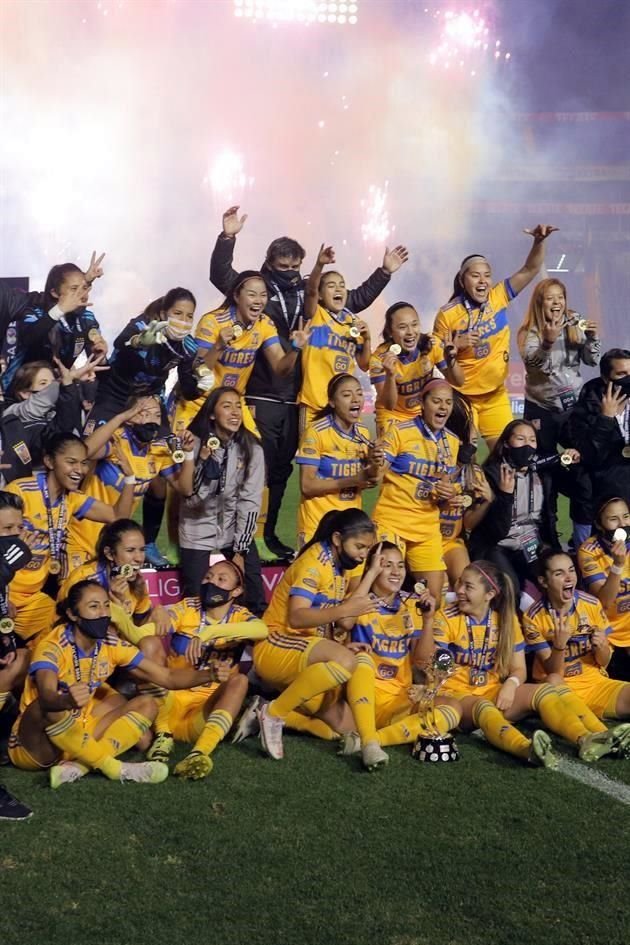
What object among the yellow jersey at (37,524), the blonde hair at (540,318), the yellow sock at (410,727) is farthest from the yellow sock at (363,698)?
the blonde hair at (540,318)

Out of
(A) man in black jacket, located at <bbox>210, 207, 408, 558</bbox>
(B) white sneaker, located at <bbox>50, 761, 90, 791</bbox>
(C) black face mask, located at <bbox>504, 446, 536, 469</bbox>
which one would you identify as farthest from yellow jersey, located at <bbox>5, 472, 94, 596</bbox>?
(C) black face mask, located at <bbox>504, 446, 536, 469</bbox>

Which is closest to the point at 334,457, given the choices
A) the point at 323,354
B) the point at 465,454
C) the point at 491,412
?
the point at 465,454

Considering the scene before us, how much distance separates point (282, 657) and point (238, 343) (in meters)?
2.30

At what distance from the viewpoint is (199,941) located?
3.50 meters

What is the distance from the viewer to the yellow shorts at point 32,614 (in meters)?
5.59

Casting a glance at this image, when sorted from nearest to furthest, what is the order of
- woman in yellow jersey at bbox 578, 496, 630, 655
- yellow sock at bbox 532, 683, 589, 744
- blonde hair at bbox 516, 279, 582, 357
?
yellow sock at bbox 532, 683, 589, 744 → woman in yellow jersey at bbox 578, 496, 630, 655 → blonde hair at bbox 516, 279, 582, 357

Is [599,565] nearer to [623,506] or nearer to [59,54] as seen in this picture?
[623,506]

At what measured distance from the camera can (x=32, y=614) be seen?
564 cm

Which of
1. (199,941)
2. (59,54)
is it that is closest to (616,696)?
(199,941)

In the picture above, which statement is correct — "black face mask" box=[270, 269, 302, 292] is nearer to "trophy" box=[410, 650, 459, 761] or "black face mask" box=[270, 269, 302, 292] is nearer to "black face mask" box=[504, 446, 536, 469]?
"black face mask" box=[504, 446, 536, 469]

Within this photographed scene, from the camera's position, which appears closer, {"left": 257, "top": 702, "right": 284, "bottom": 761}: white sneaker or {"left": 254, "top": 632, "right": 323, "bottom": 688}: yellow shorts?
{"left": 257, "top": 702, "right": 284, "bottom": 761}: white sneaker

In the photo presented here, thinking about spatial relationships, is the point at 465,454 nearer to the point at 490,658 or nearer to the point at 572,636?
the point at 572,636

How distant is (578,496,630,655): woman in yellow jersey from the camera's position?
Result: 20.5 ft

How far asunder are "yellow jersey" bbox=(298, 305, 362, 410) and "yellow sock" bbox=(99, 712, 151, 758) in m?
2.70
